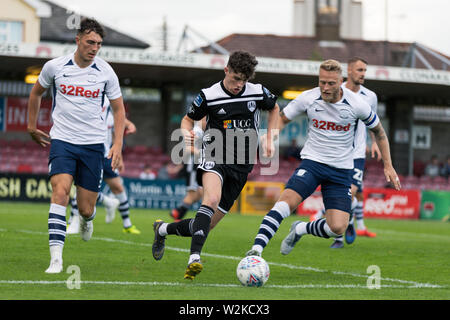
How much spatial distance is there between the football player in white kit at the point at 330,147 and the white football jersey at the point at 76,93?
1878mm

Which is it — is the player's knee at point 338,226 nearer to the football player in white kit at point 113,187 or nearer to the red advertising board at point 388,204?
the football player in white kit at point 113,187

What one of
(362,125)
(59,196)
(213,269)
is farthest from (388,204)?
(59,196)

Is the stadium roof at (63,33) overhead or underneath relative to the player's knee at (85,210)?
overhead

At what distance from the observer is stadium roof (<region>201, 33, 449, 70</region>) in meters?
45.0

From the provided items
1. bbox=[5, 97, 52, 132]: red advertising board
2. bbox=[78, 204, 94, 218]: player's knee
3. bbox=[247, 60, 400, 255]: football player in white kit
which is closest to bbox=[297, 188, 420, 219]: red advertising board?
bbox=[5, 97, 52, 132]: red advertising board

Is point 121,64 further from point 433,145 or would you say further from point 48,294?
point 48,294

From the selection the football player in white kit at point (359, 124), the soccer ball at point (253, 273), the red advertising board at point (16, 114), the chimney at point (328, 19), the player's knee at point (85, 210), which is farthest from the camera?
the chimney at point (328, 19)

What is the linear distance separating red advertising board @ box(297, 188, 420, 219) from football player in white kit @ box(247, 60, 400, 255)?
16.4m

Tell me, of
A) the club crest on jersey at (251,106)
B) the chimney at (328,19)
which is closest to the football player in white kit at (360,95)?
the club crest on jersey at (251,106)

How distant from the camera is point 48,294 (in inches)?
253

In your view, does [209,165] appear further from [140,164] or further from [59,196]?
[140,164]

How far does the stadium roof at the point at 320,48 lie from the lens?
45.0m

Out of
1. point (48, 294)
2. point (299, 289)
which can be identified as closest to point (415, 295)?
point (299, 289)

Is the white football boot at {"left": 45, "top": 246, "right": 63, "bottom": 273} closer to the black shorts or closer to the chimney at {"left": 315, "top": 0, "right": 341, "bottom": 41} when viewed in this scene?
the black shorts
